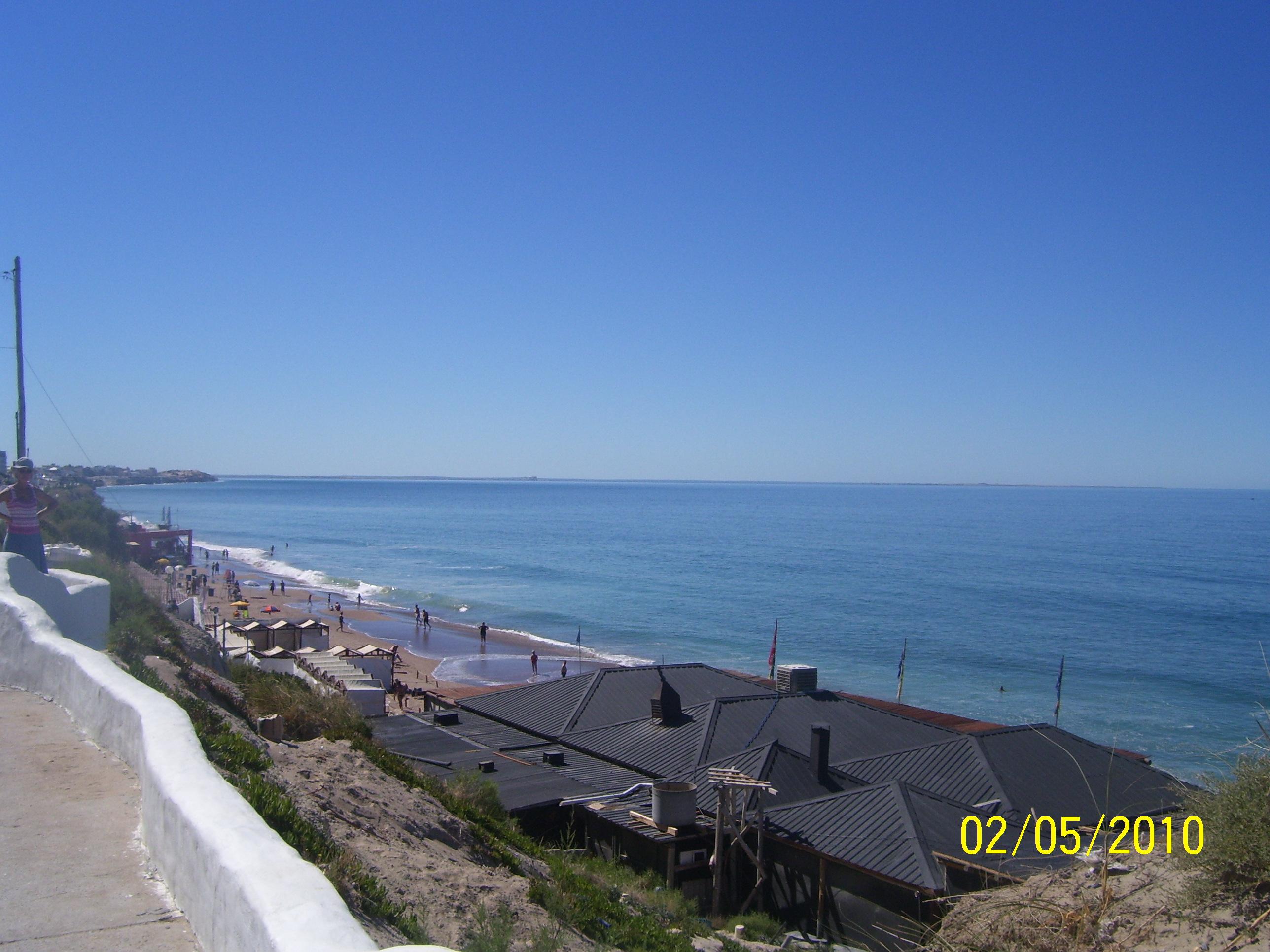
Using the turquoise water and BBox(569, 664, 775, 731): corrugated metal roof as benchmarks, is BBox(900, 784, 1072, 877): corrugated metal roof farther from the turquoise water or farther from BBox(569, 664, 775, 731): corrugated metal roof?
BBox(569, 664, 775, 731): corrugated metal roof

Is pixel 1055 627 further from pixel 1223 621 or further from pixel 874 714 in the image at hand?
pixel 874 714

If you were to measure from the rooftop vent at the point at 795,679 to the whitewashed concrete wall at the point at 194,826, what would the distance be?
14.6m

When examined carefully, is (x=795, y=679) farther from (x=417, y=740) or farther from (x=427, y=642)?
(x=427, y=642)

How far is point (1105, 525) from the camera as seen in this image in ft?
460

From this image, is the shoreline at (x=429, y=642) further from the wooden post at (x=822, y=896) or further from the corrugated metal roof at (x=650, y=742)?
the wooden post at (x=822, y=896)

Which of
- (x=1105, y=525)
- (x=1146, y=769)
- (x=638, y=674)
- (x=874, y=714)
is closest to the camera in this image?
(x=1146, y=769)

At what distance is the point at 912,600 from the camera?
2482 inches

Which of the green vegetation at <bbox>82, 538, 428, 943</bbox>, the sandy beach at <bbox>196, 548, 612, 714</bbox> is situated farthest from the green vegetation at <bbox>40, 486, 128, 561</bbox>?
the green vegetation at <bbox>82, 538, 428, 943</bbox>

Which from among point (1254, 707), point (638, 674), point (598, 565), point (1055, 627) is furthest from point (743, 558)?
point (638, 674)

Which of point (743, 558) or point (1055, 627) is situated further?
point (743, 558)

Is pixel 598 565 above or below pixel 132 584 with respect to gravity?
below

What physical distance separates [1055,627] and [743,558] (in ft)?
130

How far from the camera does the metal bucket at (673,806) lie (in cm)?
1316

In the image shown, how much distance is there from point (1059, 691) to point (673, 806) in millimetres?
22763
